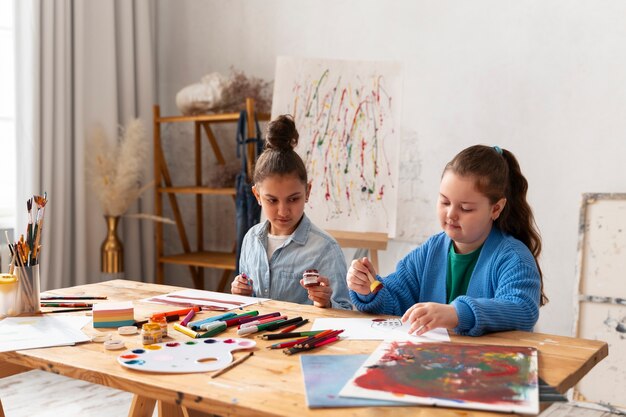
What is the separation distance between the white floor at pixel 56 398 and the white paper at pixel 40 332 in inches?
51.0

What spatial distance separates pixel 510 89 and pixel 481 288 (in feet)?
5.46

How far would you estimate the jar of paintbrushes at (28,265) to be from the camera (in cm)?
159

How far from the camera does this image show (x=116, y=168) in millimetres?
3605

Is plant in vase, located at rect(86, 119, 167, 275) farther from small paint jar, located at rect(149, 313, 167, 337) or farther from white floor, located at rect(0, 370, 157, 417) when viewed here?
small paint jar, located at rect(149, 313, 167, 337)

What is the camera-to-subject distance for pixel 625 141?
277 centimetres

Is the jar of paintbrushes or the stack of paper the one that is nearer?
the stack of paper

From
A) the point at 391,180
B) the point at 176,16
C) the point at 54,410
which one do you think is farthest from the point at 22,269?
the point at 176,16

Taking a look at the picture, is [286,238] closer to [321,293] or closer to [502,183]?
[321,293]

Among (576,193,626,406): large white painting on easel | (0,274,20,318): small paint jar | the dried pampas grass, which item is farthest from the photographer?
the dried pampas grass

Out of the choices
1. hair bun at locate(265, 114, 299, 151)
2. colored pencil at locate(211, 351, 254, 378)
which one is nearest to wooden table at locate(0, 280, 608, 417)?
colored pencil at locate(211, 351, 254, 378)

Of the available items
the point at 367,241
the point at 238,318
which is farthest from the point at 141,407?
the point at 367,241

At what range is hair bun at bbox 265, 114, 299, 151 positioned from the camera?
2033 millimetres

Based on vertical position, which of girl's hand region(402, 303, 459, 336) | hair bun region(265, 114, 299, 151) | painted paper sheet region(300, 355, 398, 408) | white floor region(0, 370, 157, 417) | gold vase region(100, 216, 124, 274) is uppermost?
hair bun region(265, 114, 299, 151)

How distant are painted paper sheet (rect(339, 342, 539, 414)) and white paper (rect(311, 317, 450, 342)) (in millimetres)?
62
